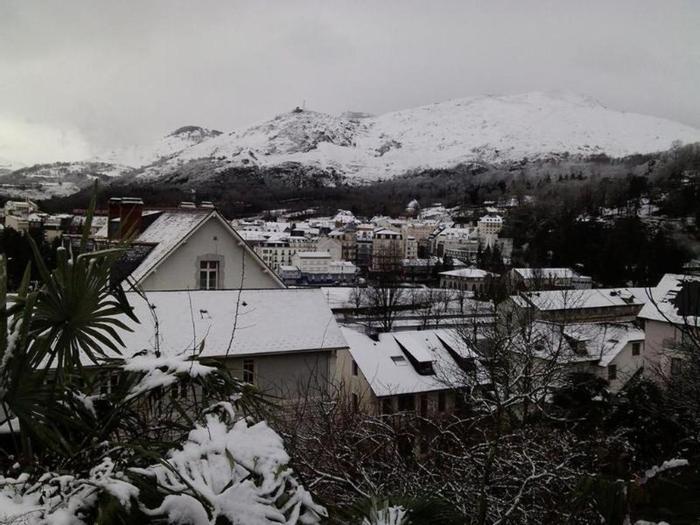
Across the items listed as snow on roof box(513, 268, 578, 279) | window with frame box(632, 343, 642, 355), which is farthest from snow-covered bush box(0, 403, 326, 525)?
window with frame box(632, 343, 642, 355)

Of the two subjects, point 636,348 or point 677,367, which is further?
point 636,348

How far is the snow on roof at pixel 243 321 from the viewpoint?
11.6m

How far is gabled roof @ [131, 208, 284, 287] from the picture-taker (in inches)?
588

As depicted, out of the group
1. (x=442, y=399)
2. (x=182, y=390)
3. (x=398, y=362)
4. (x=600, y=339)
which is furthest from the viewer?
(x=600, y=339)

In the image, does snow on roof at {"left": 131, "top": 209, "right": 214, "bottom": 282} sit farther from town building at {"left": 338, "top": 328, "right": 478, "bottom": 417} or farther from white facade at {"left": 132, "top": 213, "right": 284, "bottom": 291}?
town building at {"left": 338, "top": 328, "right": 478, "bottom": 417}

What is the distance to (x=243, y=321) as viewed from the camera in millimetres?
12609

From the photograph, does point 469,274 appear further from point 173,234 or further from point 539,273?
point 173,234

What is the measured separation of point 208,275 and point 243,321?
3.74 metres

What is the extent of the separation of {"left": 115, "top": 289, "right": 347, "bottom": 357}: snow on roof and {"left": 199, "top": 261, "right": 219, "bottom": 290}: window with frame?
2.41 meters

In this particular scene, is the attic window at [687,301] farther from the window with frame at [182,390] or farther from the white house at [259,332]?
the white house at [259,332]

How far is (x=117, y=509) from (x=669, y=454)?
5.11 meters

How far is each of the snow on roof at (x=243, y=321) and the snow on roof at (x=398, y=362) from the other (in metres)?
7.25

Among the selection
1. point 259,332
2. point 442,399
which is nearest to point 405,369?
point 442,399

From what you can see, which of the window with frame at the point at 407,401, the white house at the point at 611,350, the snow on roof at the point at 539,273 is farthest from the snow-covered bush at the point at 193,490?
the snow on roof at the point at 539,273
